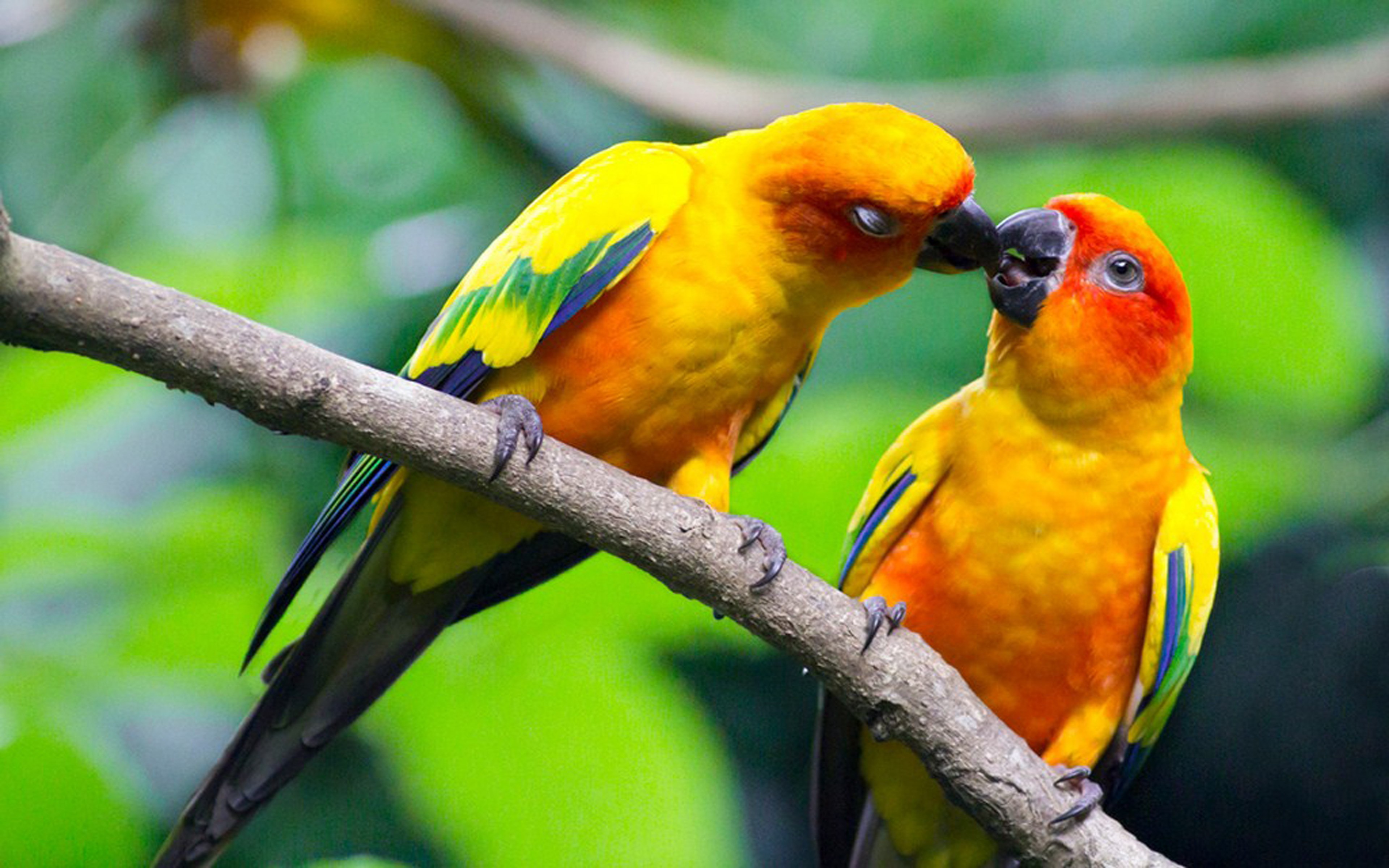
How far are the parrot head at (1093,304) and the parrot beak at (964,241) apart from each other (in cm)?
12

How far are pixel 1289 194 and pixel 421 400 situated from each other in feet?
6.57

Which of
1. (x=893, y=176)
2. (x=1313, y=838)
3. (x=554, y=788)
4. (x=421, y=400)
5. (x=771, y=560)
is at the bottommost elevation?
(x=554, y=788)

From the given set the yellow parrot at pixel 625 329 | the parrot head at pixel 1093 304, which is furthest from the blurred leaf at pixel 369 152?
the parrot head at pixel 1093 304

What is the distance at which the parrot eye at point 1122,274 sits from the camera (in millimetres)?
1998

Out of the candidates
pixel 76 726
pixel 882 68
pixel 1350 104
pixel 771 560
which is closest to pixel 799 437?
pixel 771 560

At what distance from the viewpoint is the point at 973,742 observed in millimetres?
1701

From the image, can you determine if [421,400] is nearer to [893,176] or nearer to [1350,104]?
[893,176]

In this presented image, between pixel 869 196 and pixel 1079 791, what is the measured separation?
0.87 meters

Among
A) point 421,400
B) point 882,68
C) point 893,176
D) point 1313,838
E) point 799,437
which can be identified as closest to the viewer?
point 421,400

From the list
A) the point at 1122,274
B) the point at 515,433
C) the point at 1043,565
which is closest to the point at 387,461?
the point at 515,433

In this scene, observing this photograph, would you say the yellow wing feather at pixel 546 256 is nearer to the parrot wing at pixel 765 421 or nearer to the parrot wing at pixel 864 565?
the parrot wing at pixel 765 421

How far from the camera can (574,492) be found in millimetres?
1583

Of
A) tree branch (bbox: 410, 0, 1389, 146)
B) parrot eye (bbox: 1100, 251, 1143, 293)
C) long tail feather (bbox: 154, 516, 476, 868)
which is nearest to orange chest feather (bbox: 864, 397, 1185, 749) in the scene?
parrot eye (bbox: 1100, 251, 1143, 293)

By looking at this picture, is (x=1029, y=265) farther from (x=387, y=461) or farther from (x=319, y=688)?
(x=319, y=688)
